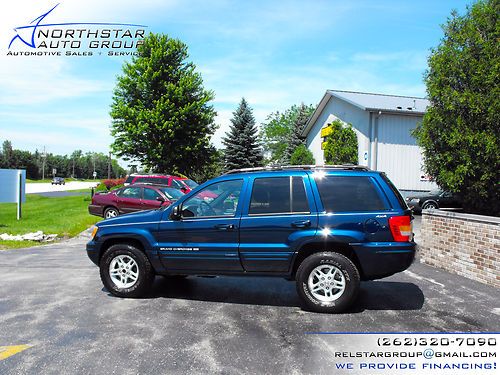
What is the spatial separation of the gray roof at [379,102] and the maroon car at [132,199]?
14.3 meters

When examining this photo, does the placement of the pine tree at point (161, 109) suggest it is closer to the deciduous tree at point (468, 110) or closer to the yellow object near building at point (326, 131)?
the yellow object near building at point (326, 131)

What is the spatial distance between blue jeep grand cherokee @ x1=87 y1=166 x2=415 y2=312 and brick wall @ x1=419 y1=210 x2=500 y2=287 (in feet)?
7.63

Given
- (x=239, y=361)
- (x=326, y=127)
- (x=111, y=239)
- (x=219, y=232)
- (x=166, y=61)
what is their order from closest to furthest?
(x=239, y=361)
(x=219, y=232)
(x=111, y=239)
(x=326, y=127)
(x=166, y=61)

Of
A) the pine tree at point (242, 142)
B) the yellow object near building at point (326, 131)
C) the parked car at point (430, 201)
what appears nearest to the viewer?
the parked car at point (430, 201)

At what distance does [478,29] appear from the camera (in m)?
10.6

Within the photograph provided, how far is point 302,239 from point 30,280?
4.61 m

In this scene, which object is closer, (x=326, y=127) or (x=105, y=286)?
(x=105, y=286)

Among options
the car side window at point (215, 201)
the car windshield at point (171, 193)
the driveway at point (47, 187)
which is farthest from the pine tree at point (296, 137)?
the car side window at point (215, 201)

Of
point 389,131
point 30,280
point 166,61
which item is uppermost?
point 166,61

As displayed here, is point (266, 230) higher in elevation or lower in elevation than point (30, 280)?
higher

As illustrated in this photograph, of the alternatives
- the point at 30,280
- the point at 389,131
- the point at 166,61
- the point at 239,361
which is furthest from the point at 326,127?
the point at 239,361

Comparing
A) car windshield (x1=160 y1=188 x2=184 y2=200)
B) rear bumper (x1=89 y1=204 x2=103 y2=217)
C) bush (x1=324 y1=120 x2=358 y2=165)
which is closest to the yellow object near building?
bush (x1=324 y1=120 x2=358 y2=165)

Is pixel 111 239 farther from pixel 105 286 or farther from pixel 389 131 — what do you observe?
pixel 389 131

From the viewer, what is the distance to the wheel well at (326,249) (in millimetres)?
5105
